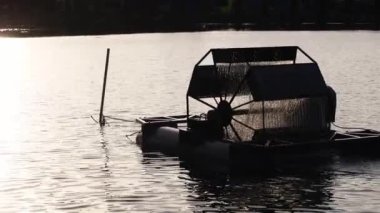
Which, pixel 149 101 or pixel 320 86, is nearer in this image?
pixel 320 86

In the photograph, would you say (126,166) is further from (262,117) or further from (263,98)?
(263,98)

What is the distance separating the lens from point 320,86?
36.7 meters

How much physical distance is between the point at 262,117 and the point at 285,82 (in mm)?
1785

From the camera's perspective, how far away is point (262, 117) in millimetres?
36406

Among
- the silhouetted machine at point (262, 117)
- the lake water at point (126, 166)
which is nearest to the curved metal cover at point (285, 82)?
the silhouetted machine at point (262, 117)

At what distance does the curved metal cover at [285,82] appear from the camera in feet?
116

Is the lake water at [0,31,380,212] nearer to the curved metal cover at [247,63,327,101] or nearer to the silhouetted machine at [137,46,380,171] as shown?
the silhouetted machine at [137,46,380,171]

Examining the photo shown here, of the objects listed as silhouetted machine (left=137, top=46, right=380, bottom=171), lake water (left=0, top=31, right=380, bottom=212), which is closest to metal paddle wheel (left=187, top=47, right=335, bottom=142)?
silhouetted machine (left=137, top=46, right=380, bottom=171)

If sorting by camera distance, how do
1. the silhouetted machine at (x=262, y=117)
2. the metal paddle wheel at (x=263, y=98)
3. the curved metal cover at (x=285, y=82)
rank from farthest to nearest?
the metal paddle wheel at (x=263, y=98)
the curved metal cover at (x=285, y=82)
the silhouetted machine at (x=262, y=117)

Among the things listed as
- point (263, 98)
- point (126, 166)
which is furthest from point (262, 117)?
point (126, 166)

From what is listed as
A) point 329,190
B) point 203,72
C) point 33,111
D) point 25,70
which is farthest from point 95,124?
point 25,70

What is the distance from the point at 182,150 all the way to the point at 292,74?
597cm

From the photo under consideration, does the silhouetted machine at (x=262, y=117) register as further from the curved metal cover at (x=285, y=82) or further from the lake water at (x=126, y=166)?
the lake water at (x=126, y=166)

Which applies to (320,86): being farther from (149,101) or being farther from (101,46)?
(101,46)
